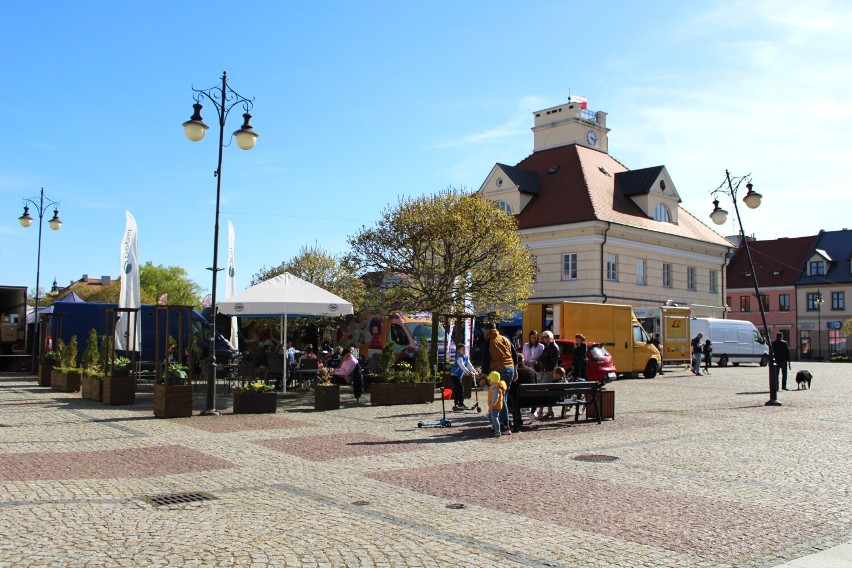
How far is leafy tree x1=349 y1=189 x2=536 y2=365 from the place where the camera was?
73.7 feet

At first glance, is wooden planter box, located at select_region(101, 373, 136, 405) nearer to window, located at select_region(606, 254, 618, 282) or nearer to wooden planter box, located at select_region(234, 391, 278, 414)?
wooden planter box, located at select_region(234, 391, 278, 414)

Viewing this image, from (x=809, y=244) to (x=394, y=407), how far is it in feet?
222

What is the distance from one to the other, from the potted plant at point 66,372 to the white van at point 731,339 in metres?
27.9


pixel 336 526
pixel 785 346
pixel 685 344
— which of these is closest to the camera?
pixel 336 526

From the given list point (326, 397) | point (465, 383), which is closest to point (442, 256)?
point (465, 383)

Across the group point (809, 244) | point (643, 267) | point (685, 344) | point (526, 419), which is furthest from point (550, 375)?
point (809, 244)

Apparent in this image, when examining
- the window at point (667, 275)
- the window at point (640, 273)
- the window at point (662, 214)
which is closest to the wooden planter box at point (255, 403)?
the window at point (640, 273)

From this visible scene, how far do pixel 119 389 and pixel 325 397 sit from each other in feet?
15.3

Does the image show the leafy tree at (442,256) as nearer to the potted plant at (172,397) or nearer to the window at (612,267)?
the potted plant at (172,397)

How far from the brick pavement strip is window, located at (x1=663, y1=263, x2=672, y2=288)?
28.6 m

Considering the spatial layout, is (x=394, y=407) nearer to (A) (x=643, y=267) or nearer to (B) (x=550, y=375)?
(B) (x=550, y=375)

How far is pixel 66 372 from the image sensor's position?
20.7 metres

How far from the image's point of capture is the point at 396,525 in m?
6.86

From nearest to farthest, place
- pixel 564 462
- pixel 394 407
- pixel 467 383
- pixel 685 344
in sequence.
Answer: pixel 564 462, pixel 394 407, pixel 467 383, pixel 685 344
